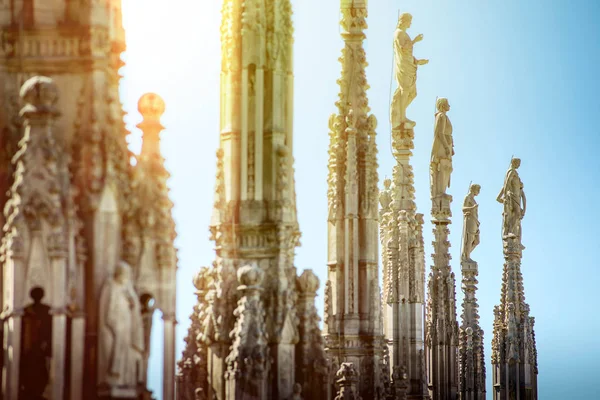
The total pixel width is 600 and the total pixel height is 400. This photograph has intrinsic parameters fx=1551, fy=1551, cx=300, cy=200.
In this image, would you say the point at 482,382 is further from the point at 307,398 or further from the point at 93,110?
the point at 93,110

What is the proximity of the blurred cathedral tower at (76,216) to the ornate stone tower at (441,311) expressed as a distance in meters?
26.5

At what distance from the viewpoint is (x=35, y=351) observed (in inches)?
550

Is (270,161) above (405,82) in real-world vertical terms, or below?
below

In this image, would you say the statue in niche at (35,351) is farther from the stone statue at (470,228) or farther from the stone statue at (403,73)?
the stone statue at (470,228)

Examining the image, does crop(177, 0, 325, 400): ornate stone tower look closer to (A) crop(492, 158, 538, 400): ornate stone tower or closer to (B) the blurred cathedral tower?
(B) the blurred cathedral tower

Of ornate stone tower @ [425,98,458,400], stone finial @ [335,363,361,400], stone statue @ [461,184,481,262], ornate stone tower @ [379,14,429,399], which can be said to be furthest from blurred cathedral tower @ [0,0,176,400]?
stone statue @ [461,184,481,262]

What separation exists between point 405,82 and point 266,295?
1751 centimetres

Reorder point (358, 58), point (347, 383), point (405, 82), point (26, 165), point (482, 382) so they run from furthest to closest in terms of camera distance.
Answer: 1. point (482, 382)
2. point (405, 82)
3. point (358, 58)
4. point (347, 383)
5. point (26, 165)

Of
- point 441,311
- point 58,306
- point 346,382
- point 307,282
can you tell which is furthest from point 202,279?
point 441,311

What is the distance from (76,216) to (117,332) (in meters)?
1.10

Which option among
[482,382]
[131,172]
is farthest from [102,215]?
[482,382]

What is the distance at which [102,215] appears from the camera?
45.1ft

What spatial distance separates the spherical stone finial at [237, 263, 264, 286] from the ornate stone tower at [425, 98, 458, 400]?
2011 centimetres

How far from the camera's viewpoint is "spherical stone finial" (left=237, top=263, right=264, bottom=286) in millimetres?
20250
